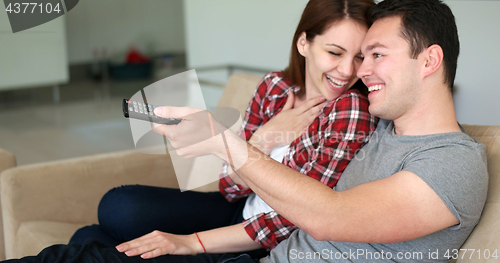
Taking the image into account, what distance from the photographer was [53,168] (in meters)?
1.60

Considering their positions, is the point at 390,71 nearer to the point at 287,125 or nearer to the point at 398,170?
the point at 398,170

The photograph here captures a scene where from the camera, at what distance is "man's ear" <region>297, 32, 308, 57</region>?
1310 millimetres

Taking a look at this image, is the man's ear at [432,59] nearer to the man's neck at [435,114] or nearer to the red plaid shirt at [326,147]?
the man's neck at [435,114]

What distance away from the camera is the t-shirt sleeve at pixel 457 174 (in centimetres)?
84

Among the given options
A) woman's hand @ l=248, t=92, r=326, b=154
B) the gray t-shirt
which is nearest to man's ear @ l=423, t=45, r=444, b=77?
the gray t-shirt

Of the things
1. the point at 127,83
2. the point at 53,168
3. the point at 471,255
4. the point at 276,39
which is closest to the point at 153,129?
the point at 471,255

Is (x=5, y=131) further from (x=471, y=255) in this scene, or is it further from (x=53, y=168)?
(x=471, y=255)

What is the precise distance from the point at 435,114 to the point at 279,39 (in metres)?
2.00

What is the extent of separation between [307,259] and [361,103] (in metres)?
0.41

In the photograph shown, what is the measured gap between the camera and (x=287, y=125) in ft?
4.25

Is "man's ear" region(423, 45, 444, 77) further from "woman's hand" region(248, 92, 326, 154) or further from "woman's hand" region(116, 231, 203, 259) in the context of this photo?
"woman's hand" region(116, 231, 203, 259)

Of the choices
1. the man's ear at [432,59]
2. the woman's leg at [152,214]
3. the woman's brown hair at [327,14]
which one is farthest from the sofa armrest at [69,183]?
the man's ear at [432,59]

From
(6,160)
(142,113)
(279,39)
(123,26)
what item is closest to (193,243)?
(142,113)

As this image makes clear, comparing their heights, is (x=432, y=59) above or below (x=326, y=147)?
above
